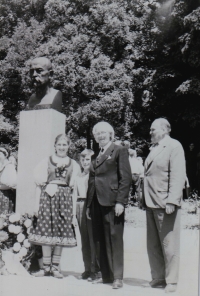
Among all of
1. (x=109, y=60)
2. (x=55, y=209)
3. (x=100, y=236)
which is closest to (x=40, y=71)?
(x=55, y=209)

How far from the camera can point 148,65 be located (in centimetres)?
1138

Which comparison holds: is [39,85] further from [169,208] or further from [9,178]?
[169,208]

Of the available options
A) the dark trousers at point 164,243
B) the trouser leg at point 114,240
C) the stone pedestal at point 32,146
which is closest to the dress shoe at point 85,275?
the trouser leg at point 114,240

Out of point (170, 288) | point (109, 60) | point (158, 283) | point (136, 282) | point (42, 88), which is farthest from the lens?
point (109, 60)

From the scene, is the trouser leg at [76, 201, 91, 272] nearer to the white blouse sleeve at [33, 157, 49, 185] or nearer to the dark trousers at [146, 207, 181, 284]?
the white blouse sleeve at [33, 157, 49, 185]

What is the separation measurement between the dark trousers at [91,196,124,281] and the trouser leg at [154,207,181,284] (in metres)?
0.36

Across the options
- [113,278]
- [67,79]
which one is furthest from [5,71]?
[113,278]

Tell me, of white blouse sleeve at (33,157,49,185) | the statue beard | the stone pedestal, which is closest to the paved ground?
A: the stone pedestal

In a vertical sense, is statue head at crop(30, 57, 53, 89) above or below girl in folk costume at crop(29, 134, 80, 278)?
above

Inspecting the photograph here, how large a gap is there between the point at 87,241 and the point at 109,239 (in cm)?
51

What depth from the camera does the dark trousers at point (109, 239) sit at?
137 inches

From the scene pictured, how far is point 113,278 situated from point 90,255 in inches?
18.9

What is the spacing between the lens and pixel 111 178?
11.7 feet

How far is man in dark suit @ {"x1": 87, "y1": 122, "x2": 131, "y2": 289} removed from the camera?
11.4 feet
